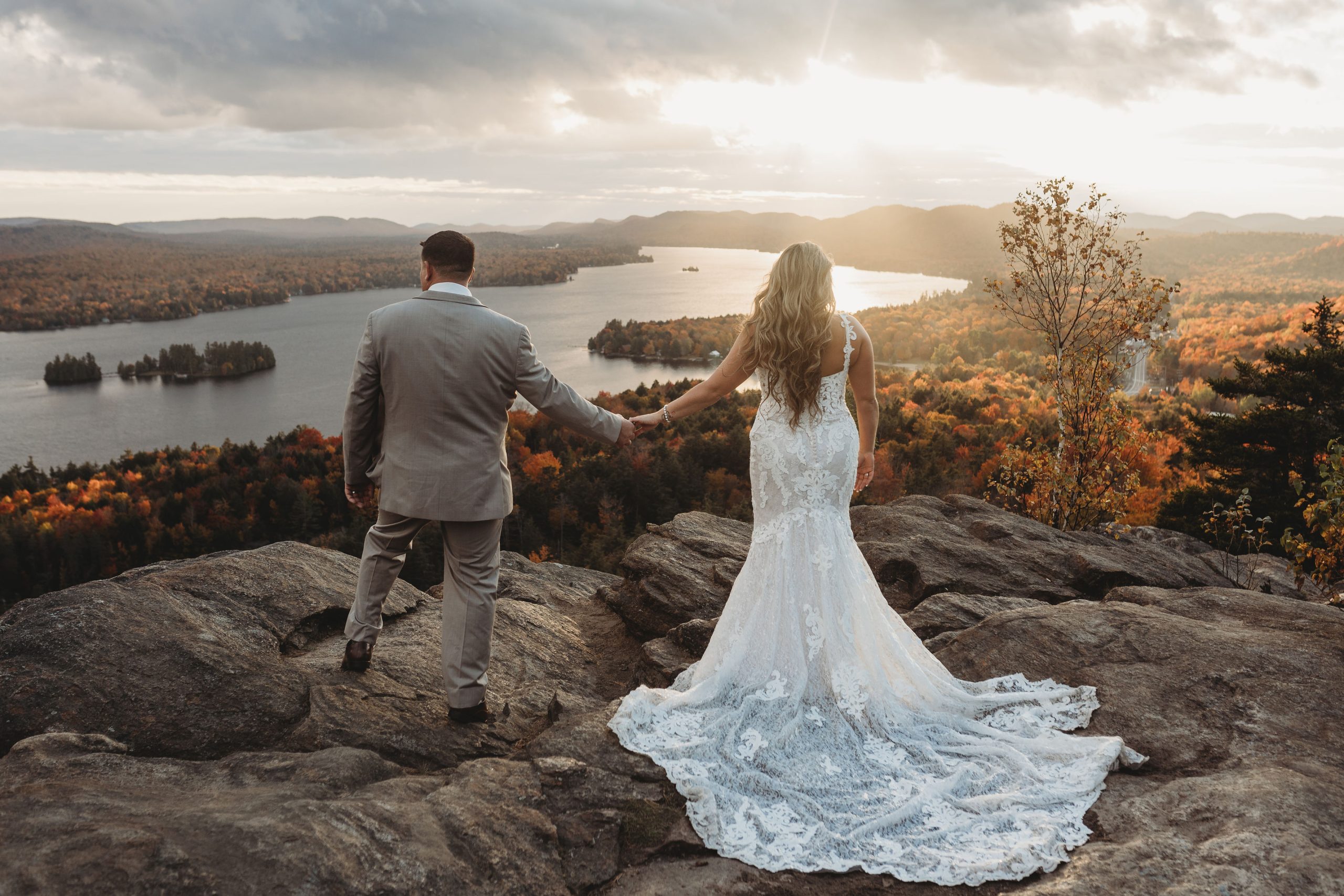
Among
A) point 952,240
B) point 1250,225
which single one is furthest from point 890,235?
point 1250,225

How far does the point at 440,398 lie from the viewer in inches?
163

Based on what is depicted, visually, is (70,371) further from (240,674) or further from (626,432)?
(626,432)

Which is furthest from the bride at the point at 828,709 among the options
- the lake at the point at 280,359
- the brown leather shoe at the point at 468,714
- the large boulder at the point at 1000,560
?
the lake at the point at 280,359

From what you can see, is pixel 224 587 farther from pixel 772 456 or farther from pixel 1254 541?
pixel 1254 541

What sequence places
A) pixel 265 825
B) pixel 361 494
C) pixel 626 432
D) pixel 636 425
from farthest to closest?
pixel 636 425
pixel 626 432
pixel 361 494
pixel 265 825

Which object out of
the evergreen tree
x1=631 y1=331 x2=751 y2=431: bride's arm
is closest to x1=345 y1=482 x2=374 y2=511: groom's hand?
x1=631 y1=331 x2=751 y2=431: bride's arm

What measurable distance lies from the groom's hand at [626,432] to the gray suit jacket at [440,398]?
70 cm

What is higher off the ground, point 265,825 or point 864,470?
point 864,470

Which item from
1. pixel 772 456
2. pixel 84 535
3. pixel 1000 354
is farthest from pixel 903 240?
pixel 772 456

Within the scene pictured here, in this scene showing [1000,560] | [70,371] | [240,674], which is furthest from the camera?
[70,371]

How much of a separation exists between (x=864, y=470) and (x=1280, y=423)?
13.1m

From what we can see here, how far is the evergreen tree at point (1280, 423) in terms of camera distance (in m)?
13.9

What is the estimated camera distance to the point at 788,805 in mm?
3512

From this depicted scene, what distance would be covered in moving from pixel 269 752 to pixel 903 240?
125808mm
